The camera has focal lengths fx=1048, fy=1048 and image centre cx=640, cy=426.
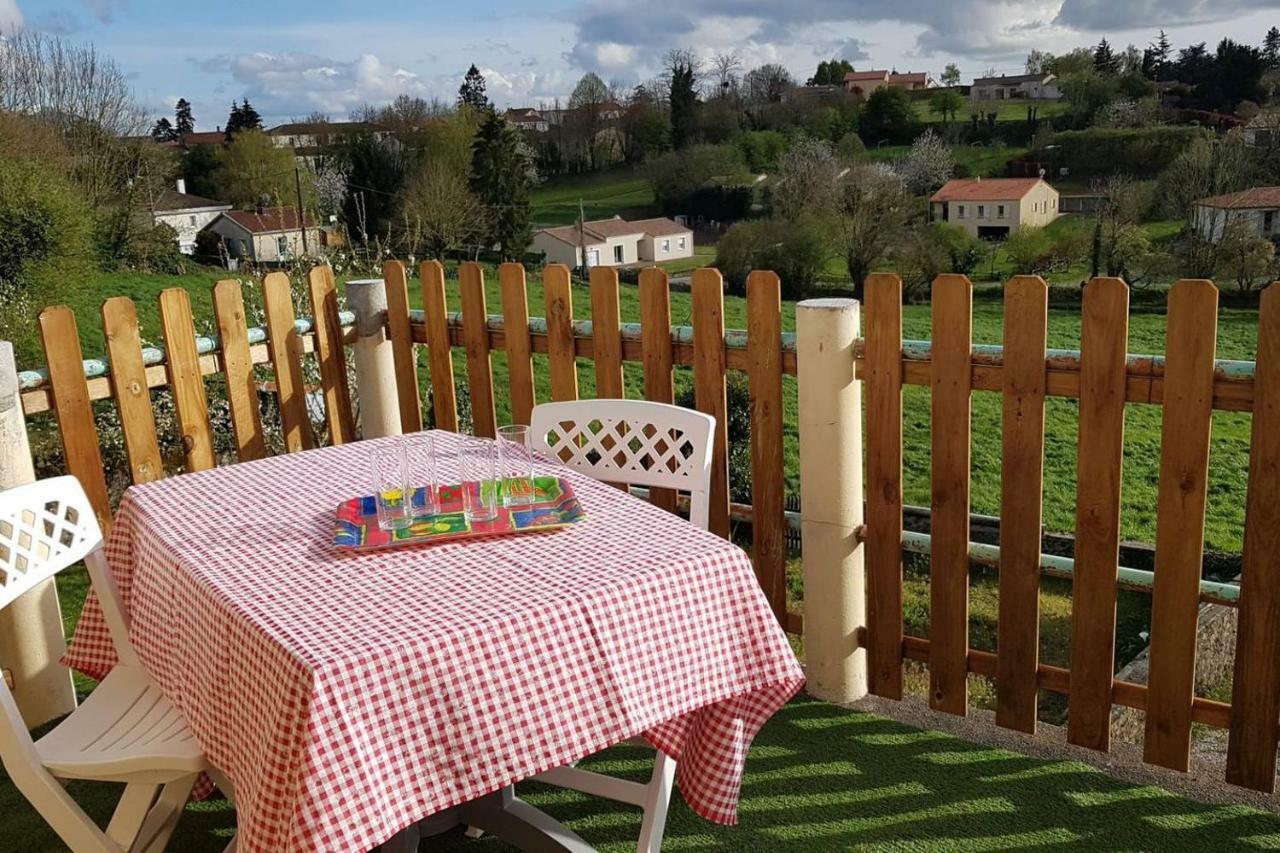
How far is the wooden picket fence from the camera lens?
9.01ft

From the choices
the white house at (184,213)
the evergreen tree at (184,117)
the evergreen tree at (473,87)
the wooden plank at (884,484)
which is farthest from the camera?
the evergreen tree at (473,87)

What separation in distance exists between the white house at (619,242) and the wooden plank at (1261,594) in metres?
37.5

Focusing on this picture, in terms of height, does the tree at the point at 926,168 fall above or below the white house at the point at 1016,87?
below

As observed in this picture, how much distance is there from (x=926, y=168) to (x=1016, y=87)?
1195 centimetres

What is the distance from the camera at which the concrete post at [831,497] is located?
3.36 m

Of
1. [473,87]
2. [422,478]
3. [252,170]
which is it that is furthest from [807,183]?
[422,478]

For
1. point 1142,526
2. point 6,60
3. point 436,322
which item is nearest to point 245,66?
point 6,60

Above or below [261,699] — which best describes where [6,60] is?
above

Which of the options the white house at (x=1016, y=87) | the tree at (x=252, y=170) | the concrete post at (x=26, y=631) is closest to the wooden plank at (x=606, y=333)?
the concrete post at (x=26, y=631)

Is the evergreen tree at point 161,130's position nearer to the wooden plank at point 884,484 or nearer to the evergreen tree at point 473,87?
the evergreen tree at point 473,87

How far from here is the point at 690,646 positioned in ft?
6.92

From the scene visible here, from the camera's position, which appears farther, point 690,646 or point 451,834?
point 451,834

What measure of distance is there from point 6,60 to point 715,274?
3118cm

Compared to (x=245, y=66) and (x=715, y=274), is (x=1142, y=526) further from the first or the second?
(x=245, y=66)
